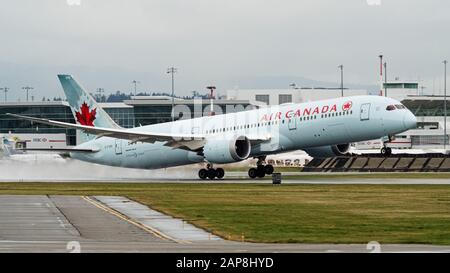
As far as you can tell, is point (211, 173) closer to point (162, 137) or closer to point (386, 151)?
point (162, 137)

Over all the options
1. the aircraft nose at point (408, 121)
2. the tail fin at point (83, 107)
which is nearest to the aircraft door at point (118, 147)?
the tail fin at point (83, 107)

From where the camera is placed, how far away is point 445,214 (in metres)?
43.8

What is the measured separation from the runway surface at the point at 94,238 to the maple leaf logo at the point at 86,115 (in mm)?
47845

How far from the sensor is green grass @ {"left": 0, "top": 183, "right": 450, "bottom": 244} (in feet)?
114

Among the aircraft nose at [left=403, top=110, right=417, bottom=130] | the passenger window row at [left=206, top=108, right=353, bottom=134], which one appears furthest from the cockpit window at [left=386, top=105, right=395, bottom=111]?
the passenger window row at [left=206, top=108, right=353, bottom=134]

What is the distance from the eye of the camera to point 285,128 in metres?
77.9

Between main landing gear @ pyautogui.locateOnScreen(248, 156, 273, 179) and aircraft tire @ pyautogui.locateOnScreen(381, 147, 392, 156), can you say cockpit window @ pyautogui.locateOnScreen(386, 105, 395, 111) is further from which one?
main landing gear @ pyautogui.locateOnScreen(248, 156, 273, 179)

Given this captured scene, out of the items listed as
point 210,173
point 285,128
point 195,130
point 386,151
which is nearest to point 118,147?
point 195,130

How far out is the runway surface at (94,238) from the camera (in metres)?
28.7

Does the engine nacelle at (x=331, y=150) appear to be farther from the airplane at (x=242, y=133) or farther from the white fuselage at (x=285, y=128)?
the white fuselage at (x=285, y=128)

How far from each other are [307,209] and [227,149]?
105ft

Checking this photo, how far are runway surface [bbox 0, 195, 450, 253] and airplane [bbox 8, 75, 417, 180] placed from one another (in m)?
32.0
